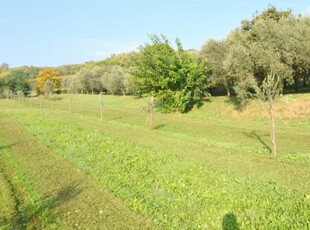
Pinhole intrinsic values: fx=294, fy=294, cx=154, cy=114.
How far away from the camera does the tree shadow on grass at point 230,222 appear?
804cm

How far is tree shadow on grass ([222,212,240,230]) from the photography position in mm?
8039

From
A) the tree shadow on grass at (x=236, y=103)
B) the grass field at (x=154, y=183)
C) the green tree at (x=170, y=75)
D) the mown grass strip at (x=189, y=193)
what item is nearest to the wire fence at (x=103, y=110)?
the green tree at (x=170, y=75)

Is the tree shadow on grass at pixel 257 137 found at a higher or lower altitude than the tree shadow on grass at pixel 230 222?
lower

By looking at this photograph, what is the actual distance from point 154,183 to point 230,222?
12.9ft

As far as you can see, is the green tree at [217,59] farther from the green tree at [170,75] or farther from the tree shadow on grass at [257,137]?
the tree shadow on grass at [257,137]

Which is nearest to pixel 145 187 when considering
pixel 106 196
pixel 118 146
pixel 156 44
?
pixel 106 196

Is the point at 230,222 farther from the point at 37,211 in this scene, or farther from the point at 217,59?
the point at 217,59

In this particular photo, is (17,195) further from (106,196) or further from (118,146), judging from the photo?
(118,146)

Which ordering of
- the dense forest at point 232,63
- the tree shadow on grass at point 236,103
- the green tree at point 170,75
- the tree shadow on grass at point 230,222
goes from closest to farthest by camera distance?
1. the tree shadow on grass at point 230,222
2. the dense forest at point 232,63
3. the tree shadow on grass at point 236,103
4. the green tree at point 170,75

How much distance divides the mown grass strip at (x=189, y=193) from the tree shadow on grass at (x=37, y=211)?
1.63 m

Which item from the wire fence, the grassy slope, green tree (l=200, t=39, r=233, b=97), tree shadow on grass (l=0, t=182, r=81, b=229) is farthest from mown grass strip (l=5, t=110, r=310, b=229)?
green tree (l=200, t=39, r=233, b=97)

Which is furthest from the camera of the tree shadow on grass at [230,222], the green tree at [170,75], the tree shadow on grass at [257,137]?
the green tree at [170,75]

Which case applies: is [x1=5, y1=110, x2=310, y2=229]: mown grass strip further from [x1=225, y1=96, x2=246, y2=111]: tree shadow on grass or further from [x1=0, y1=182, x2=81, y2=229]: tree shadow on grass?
[x1=225, y1=96, x2=246, y2=111]: tree shadow on grass

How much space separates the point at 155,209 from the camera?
30.4ft
